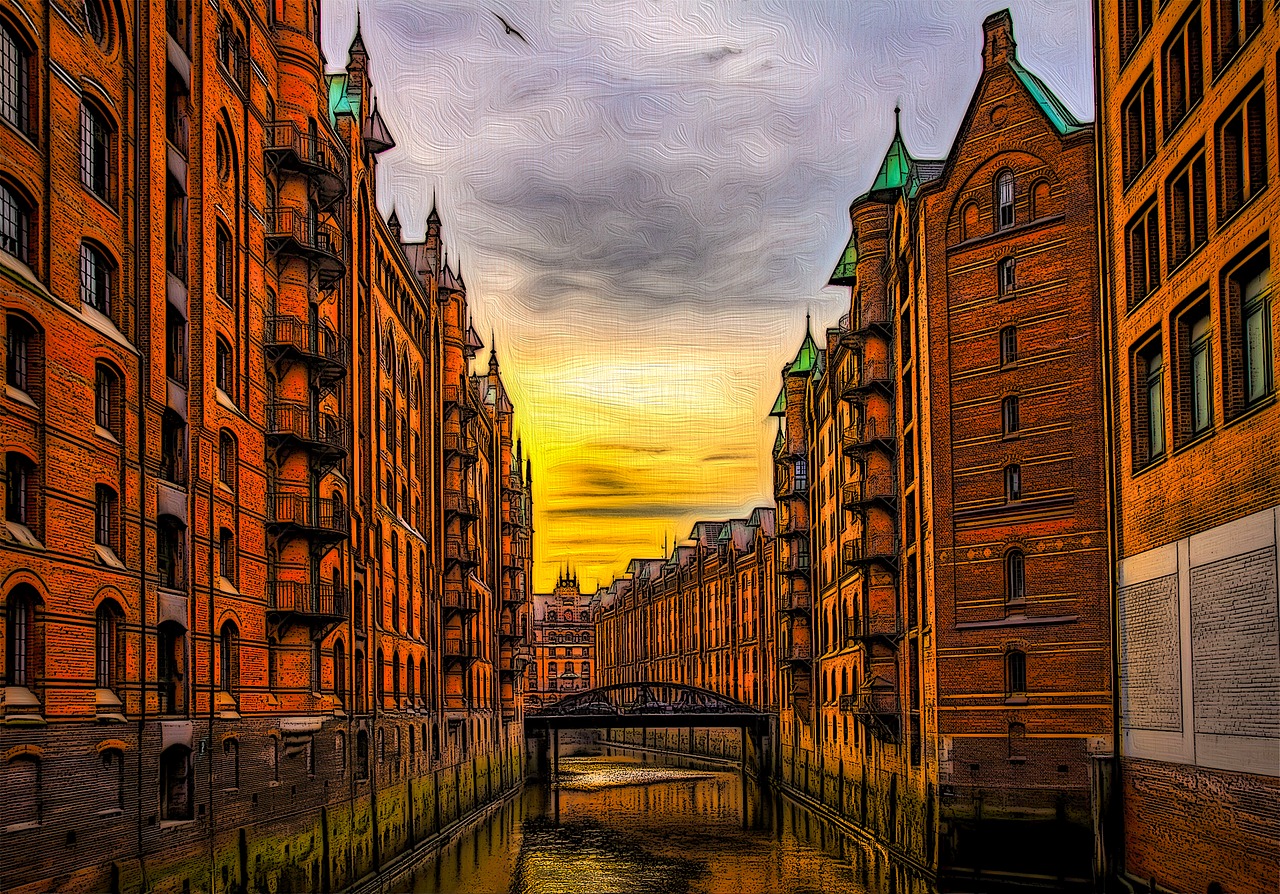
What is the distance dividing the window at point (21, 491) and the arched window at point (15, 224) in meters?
2.68

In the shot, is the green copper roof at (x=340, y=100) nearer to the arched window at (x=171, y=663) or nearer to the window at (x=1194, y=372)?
the arched window at (x=171, y=663)

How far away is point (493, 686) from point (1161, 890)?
1846 inches

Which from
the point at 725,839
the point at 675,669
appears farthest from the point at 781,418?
the point at 675,669

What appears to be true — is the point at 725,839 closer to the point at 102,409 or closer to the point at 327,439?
the point at 327,439

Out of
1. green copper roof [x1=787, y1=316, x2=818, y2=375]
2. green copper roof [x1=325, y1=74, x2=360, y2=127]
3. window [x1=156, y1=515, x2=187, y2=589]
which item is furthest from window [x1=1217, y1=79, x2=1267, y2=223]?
green copper roof [x1=787, y1=316, x2=818, y2=375]

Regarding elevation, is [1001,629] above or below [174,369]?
below

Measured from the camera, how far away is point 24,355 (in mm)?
18312

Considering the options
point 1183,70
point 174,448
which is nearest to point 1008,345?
point 1183,70

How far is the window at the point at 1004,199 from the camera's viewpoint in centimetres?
3353

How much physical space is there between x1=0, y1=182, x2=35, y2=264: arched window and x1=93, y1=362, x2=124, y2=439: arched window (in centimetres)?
243

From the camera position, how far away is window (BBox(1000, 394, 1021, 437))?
32.9 meters

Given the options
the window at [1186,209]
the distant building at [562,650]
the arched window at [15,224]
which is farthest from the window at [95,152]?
the distant building at [562,650]

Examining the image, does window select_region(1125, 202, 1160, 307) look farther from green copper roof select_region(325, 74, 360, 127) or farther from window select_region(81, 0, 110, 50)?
green copper roof select_region(325, 74, 360, 127)

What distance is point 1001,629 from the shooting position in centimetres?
3250
